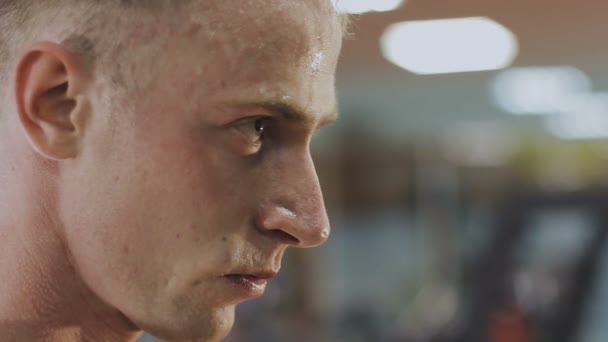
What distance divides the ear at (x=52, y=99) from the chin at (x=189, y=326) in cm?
16

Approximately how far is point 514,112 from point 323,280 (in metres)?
1.82

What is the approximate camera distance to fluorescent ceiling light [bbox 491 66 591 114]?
17.5 feet

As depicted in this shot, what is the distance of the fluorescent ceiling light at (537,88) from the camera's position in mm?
5328

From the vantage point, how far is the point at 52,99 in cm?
81

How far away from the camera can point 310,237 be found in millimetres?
814

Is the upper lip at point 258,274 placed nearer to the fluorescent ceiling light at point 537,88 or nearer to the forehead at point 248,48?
the forehead at point 248,48

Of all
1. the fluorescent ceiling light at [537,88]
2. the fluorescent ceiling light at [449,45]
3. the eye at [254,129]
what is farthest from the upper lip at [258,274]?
the fluorescent ceiling light at [537,88]

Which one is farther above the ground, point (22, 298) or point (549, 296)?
point (22, 298)

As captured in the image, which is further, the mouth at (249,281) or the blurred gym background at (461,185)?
the blurred gym background at (461,185)

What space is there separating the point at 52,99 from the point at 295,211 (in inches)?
9.0

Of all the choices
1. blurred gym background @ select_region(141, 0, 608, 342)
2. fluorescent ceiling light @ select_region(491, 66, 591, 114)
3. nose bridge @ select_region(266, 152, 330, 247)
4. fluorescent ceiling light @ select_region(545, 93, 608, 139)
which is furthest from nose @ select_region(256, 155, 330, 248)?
fluorescent ceiling light @ select_region(545, 93, 608, 139)

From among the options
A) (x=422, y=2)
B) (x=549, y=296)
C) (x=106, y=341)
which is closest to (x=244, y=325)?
(x=549, y=296)

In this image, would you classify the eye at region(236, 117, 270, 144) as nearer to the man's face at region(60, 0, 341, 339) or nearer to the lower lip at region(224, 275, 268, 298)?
the man's face at region(60, 0, 341, 339)

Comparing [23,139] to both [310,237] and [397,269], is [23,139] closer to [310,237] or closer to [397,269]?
[310,237]
